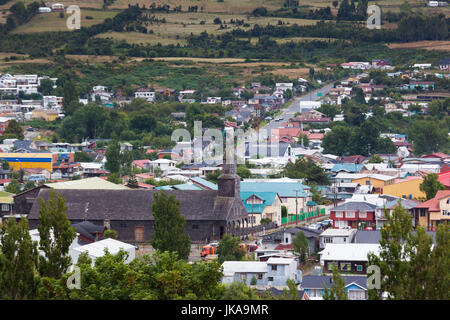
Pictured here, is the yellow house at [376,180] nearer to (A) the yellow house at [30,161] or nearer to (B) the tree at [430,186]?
(B) the tree at [430,186]

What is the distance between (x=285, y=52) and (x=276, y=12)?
2448 centimetres

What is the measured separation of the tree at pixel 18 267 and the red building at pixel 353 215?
21.2 metres

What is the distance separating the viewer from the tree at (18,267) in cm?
1917

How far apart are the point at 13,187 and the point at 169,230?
70.3ft

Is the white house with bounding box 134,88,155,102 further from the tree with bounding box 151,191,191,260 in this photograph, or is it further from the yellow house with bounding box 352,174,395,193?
the tree with bounding box 151,191,191,260

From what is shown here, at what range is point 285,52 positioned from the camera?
11744 cm

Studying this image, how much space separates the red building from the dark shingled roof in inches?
146

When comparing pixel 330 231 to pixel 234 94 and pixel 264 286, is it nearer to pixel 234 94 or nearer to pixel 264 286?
pixel 264 286

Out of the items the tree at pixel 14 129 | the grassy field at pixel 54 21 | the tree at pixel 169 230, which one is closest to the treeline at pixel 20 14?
the grassy field at pixel 54 21

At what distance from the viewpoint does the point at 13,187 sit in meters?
51.0

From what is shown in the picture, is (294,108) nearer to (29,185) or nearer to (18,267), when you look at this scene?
(29,185)
